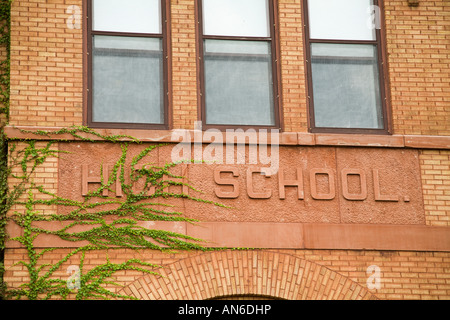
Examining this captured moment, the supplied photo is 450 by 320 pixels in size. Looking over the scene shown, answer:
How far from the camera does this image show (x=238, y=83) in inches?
438

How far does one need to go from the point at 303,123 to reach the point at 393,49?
5.68 feet

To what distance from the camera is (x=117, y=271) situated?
9953mm

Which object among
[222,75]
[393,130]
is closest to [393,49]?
[393,130]

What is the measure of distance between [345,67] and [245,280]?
11.2 ft

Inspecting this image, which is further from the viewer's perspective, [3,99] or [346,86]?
[346,86]

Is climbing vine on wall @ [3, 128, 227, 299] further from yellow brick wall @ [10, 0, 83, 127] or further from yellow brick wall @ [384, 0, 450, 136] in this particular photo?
yellow brick wall @ [384, 0, 450, 136]

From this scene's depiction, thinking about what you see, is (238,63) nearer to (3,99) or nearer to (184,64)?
(184,64)

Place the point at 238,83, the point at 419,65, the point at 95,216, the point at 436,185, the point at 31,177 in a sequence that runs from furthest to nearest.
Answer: the point at 419,65
the point at 238,83
the point at 436,185
the point at 31,177
the point at 95,216

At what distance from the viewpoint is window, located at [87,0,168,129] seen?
35.2 feet

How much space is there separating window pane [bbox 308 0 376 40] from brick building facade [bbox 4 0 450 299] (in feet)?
0.66

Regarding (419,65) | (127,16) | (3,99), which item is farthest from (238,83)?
(3,99)

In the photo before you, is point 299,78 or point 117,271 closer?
point 117,271

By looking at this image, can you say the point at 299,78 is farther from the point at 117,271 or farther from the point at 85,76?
the point at 117,271

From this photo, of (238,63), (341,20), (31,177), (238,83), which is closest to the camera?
(31,177)
